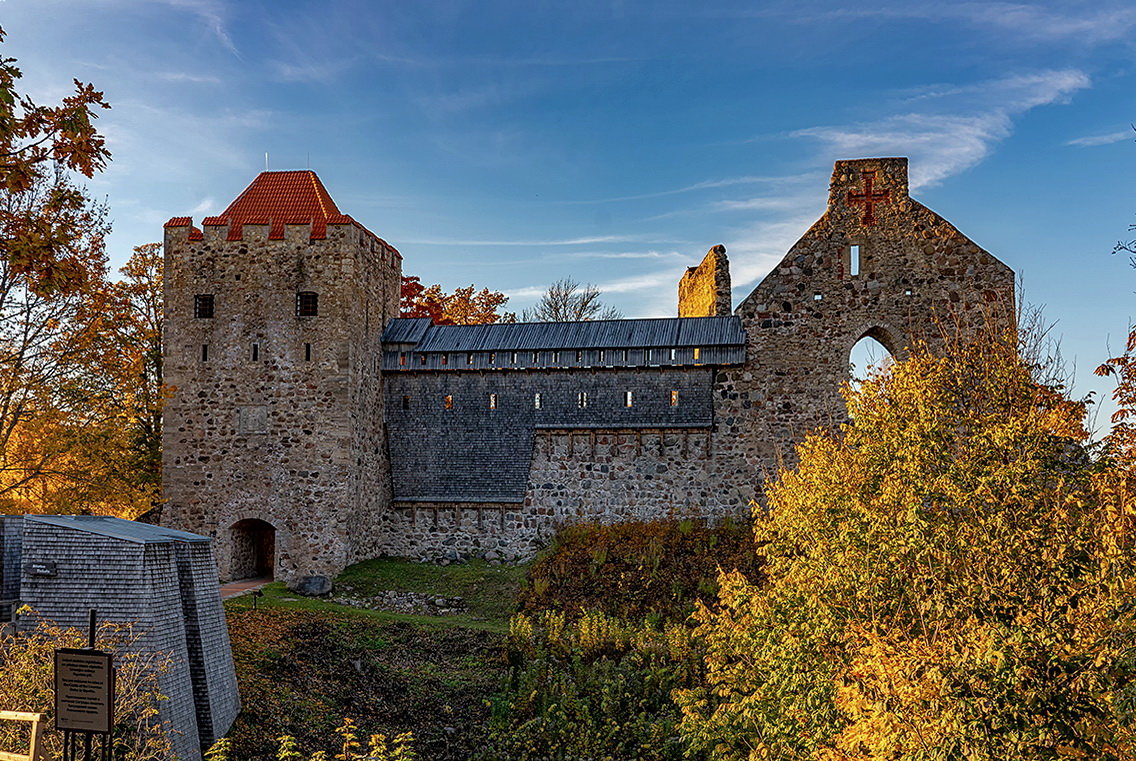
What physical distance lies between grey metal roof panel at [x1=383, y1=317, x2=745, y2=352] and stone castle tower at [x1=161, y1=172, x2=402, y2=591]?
199cm

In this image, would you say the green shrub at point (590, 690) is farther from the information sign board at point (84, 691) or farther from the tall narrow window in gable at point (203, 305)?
the tall narrow window in gable at point (203, 305)

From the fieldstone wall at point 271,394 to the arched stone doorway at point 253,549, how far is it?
13.0 inches

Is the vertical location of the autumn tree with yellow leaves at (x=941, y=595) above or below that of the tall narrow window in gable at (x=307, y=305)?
below

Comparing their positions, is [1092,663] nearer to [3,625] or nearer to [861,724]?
[861,724]

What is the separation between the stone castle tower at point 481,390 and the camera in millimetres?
20031

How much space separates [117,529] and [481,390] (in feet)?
39.9

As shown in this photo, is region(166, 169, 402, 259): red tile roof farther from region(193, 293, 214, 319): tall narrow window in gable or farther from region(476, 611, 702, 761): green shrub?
region(476, 611, 702, 761): green shrub

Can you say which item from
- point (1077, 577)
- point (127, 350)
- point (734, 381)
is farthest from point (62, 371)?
point (1077, 577)

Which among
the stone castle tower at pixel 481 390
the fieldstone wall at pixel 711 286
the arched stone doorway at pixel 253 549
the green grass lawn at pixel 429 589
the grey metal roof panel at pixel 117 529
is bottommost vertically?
the green grass lawn at pixel 429 589

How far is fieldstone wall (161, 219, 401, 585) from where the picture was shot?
19.7 metres

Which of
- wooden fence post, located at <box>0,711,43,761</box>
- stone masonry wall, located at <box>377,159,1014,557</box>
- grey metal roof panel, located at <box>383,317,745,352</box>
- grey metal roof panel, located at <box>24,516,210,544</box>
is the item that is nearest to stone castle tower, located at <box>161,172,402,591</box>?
grey metal roof panel, located at <box>383,317,745,352</box>

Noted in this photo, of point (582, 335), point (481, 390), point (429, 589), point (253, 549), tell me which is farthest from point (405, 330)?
point (429, 589)

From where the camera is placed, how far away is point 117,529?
993 centimetres

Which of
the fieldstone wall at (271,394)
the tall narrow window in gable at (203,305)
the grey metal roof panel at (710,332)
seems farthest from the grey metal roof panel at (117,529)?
the grey metal roof panel at (710,332)
